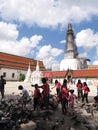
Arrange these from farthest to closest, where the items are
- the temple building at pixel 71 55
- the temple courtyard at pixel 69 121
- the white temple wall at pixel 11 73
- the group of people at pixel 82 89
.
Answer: the temple building at pixel 71 55, the white temple wall at pixel 11 73, the group of people at pixel 82 89, the temple courtyard at pixel 69 121

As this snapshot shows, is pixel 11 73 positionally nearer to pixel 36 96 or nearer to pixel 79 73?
pixel 79 73

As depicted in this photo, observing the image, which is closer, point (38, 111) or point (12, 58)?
point (38, 111)

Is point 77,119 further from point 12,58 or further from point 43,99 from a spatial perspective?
point 12,58

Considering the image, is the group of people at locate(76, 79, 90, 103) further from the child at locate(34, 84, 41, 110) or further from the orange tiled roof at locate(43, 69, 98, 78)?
the orange tiled roof at locate(43, 69, 98, 78)

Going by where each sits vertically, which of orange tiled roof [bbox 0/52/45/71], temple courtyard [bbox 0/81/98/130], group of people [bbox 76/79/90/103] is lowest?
temple courtyard [bbox 0/81/98/130]

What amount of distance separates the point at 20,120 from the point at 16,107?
0.58 meters

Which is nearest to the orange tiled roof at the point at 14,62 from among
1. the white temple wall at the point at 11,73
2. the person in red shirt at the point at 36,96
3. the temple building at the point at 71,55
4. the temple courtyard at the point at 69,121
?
the white temple wall at the point at 11,73

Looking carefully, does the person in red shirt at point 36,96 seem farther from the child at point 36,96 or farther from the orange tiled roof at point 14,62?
the orange tiled roof at point 14,62

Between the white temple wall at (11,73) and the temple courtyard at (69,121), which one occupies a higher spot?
the white temple wall at (11,73)

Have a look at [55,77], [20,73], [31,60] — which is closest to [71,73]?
[55,77]

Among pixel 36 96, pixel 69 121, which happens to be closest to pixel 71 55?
pixel 36 96

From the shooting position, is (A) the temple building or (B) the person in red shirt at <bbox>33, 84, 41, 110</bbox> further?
(A) the temple building

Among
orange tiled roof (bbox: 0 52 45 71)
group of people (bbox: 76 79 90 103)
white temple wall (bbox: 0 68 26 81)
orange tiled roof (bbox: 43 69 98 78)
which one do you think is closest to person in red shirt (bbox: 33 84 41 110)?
group of people (bbox: 76 79 90 103)

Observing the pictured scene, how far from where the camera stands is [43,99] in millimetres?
12766
